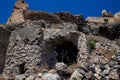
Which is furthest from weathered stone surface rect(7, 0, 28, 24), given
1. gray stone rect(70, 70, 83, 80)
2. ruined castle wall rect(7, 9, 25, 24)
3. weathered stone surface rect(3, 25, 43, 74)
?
gray stone rect(70, 70, 83, 80)

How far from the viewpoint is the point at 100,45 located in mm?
16359

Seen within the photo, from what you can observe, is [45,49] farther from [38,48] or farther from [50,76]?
[50,76]

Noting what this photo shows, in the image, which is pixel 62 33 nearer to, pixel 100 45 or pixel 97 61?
pixel 100 45

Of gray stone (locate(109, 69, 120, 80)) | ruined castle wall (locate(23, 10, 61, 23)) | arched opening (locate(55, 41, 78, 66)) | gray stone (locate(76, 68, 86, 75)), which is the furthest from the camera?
ruined castle wall (locate(23, 10, 61, 23))

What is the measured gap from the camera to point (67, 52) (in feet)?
54.0

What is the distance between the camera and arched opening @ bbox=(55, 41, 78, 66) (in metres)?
15.9

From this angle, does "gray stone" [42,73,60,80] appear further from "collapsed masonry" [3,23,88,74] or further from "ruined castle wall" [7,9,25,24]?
"ruined castle wall" [7,9,25,24]

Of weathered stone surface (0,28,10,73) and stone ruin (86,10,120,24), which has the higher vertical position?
stone ruin (86,10,120,24)

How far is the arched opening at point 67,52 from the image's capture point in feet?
52.2

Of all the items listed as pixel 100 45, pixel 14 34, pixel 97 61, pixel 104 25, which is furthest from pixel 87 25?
pixel 97 61

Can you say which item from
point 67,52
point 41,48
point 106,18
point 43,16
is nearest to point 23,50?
point 41,48

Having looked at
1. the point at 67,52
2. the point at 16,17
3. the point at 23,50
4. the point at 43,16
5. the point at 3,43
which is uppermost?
the point at 16,17

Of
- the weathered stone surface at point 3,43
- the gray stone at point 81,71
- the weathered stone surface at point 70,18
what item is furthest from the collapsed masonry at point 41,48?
the weathered stone surface at point 70,18

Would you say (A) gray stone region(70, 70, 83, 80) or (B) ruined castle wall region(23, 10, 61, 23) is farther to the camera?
(B) ruined castle wall region(23, 10, 61, 23)
